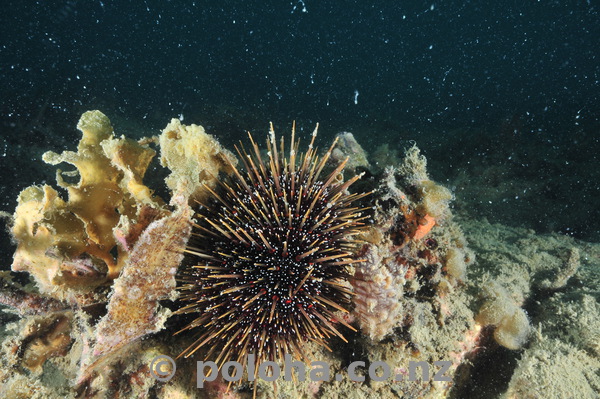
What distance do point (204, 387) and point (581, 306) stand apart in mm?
4113

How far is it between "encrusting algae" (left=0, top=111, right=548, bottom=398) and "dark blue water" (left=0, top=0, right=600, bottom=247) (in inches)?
290

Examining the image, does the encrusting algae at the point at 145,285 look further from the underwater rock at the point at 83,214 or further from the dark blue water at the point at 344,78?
the dark blue water at the point at 344,78

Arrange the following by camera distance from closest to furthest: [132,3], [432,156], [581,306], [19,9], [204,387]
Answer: [204,387]
[581,306]
[432,156]
[19,9]
[132,3]

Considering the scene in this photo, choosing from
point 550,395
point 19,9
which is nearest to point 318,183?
point 550,395

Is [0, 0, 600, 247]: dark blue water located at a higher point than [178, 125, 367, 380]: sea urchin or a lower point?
higher

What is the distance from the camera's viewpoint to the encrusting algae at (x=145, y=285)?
2332 millimetres

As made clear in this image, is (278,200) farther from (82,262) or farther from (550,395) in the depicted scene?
(550,395)

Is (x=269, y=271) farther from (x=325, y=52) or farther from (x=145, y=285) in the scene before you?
(x=325, y=52)

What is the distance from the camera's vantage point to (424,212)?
3.03 metres

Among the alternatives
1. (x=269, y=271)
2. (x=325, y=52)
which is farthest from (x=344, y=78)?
(x=269, y=271)

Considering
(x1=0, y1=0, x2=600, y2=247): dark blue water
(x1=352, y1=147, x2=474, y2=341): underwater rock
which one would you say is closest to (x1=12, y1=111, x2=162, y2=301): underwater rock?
(x1=352, y1=147, x2=474, y2=341): underwater rock

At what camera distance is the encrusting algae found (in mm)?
2332

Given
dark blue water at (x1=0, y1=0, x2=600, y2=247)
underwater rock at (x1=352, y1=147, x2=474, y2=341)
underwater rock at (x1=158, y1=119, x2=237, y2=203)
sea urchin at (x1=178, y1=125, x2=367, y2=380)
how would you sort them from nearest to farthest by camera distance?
sea urchin at (x1=178, y1=125, x2=367, y2=380) < underwater rock at (x1=352, y1=147, x2=474, y2=341) < underwater rock at (x1=158, y1=119, x2=237, y2=203) < dark blue water at (x1=0, y1=0, x2=600, y2=247)

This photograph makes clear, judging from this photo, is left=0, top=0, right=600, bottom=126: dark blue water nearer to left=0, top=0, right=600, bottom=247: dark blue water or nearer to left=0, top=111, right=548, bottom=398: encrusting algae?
left=0, top=0, right=600, bottom=247: dark blue water
